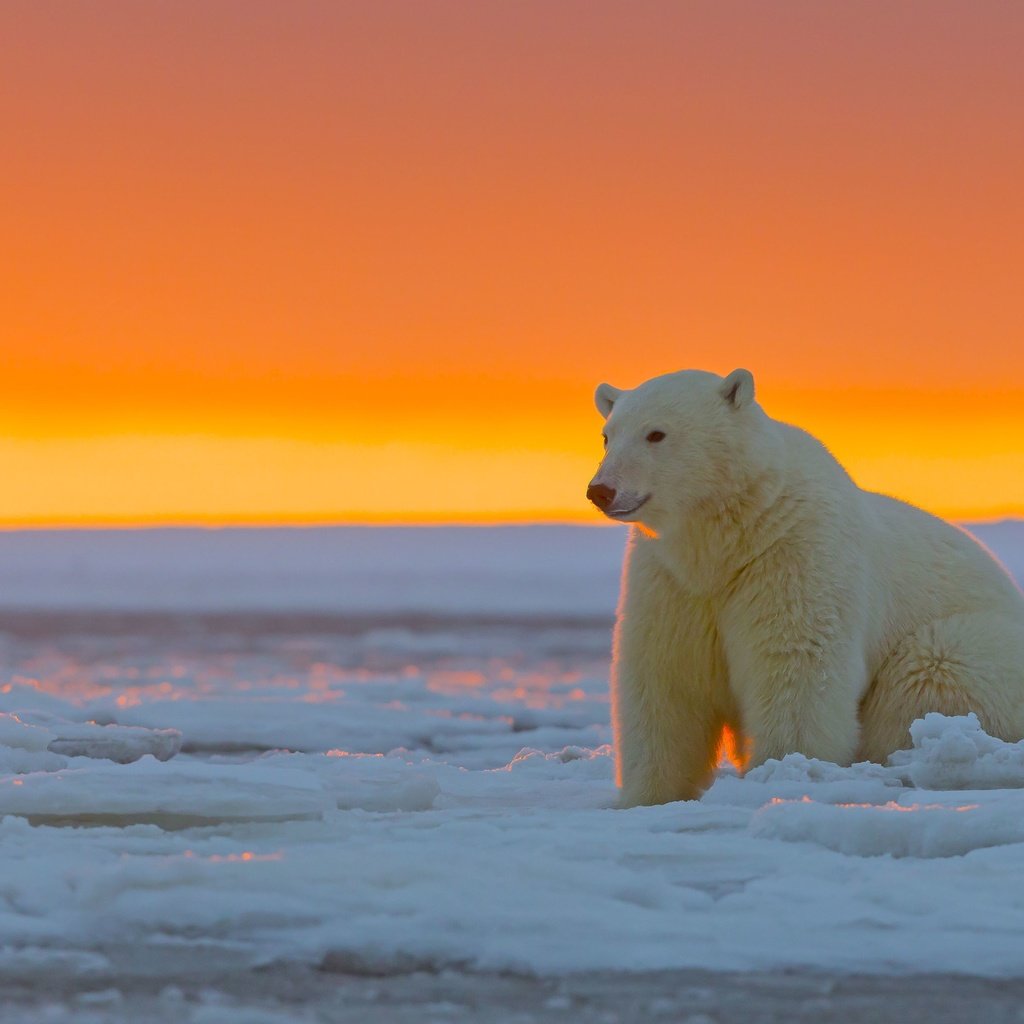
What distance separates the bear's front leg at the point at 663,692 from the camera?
5.27 meters

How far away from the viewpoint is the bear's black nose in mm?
5117

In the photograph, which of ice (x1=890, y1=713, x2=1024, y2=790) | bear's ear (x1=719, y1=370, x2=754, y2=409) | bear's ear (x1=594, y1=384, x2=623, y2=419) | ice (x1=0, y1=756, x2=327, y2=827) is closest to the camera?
ice (x1=0, y1=756, x2=327, y2=827)

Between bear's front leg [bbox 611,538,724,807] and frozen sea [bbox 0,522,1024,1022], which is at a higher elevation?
bear's front leg [bbox 611,538,724,807]

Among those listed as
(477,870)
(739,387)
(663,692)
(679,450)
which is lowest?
(477,870)

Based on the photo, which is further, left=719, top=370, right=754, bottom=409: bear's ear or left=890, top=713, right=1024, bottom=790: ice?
left=719, top=370, right=754, bottom=409: bear's ear

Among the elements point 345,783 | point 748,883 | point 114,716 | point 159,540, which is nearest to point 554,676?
point 114,716

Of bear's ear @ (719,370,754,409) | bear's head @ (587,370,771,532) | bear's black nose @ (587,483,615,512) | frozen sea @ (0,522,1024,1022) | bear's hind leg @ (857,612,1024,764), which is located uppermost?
bear's ear @ (719,370,754,409)

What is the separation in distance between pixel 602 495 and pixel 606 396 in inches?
31.6

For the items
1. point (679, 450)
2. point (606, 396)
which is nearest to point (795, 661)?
point (679, 450)

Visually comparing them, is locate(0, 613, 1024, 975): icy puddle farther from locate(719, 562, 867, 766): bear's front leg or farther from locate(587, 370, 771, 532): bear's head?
locate(587, 370, 771, 532): bear's head

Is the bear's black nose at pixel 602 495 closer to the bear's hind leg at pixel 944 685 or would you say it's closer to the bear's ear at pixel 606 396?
the bear's ear at pixel 606 396

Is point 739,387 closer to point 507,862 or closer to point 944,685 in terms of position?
point 944,685

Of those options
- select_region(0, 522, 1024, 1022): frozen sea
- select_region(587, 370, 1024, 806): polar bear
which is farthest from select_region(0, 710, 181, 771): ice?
select_region(587, 370, 1024, 806): polar bear

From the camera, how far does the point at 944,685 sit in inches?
211
